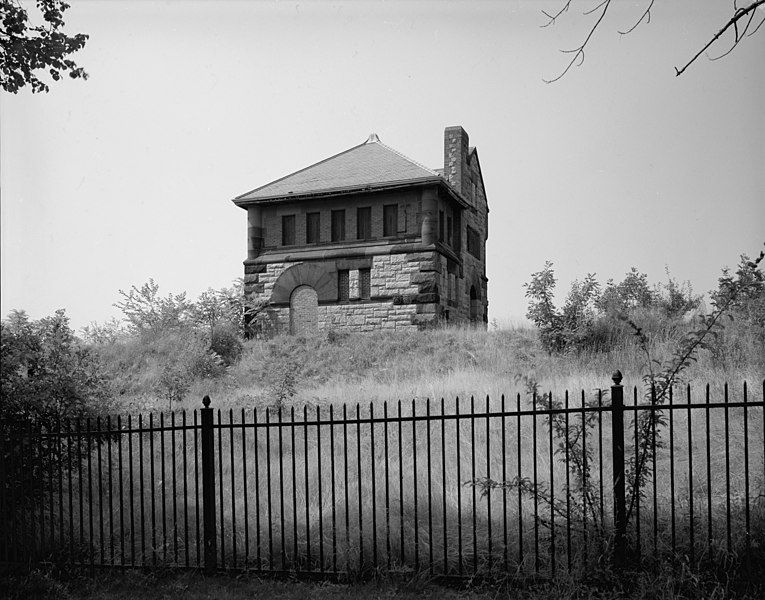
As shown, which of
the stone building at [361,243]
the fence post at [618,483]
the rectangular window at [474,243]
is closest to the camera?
the fence post at [618,483]

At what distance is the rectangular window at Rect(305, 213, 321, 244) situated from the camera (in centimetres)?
2664

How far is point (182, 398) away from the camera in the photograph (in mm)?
17906

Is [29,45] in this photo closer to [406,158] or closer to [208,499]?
[208,499]

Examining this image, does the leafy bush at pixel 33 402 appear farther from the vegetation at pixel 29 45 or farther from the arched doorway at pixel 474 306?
the arched doorway at pixel 474 306

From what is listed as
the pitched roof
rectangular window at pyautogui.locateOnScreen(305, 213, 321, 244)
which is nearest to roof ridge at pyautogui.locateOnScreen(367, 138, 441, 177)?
the pitched roof

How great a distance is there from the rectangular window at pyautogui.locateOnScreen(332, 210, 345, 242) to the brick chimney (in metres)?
4.74

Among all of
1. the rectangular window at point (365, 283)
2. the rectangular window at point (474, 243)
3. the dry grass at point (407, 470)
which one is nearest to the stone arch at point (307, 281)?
the rectangular window at point (365, 283)

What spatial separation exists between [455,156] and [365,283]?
6713 millimetres

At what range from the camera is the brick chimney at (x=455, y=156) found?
92.2 ft

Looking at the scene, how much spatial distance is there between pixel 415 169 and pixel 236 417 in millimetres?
13856

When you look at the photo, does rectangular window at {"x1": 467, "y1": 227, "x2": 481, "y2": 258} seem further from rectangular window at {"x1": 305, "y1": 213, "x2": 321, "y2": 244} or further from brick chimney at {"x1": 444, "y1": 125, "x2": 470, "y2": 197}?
rectangular window at {"x1": 305, "y1": 213, "x2": 321, "y2": 244}

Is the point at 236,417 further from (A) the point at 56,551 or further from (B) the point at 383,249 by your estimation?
(B) the point at 383,249

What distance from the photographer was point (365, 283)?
25.6 metres

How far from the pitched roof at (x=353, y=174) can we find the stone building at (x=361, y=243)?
0.14 feet
